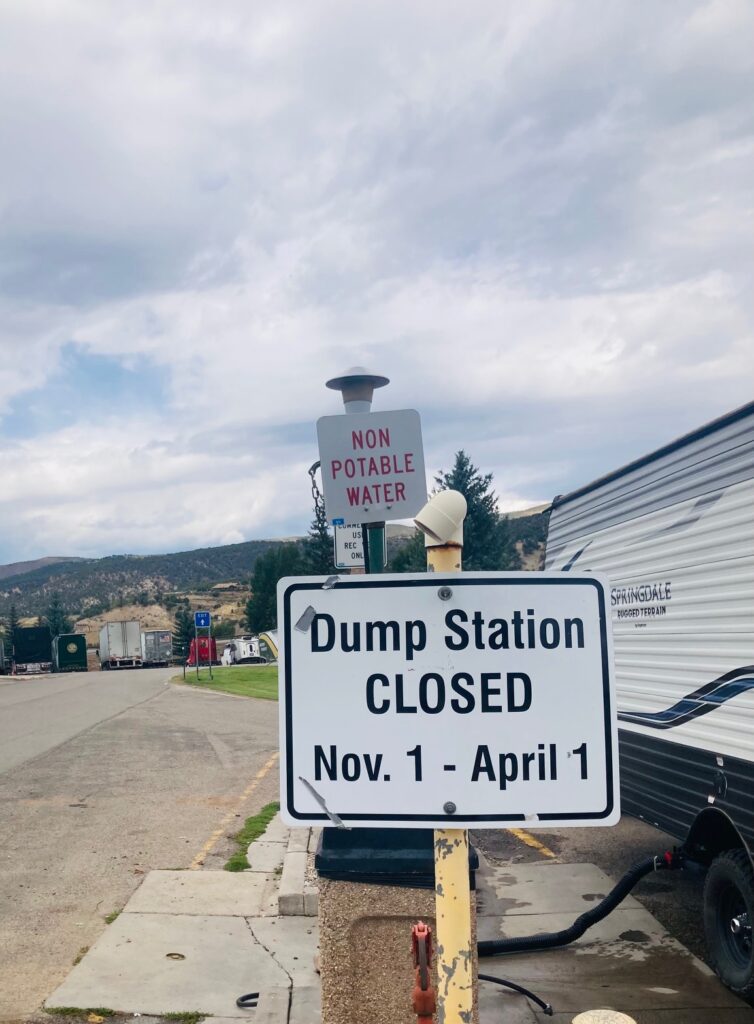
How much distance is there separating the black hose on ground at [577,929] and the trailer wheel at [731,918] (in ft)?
1.63

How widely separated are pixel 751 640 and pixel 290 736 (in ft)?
13.0

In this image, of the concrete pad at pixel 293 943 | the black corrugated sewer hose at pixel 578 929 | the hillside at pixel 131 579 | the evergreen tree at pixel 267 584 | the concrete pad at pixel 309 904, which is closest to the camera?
the concrete pad at pixel 293 943

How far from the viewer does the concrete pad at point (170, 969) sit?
5531 millimetres

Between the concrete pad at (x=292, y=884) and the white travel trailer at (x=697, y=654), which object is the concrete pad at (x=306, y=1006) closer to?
the concrete pad at (x=292, y=884)

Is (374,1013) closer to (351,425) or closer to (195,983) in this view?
(195,983)

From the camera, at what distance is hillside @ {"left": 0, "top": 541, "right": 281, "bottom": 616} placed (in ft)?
452

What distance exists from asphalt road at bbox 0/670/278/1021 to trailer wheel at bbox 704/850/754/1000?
3815mm

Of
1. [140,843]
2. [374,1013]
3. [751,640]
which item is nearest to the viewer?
[374,1013]

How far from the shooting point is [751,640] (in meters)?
5.52

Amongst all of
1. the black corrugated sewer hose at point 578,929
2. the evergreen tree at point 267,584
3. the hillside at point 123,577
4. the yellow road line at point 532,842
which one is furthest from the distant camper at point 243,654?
the hillside at point 123,577

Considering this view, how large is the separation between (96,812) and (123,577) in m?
141

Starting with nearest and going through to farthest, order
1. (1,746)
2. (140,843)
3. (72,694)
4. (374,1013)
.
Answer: (374,1013)
(140,843)
(1,746)
(72,694)

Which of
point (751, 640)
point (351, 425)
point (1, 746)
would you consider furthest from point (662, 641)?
point (1, 746)

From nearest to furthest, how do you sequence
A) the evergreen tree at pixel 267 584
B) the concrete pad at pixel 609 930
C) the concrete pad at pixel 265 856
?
the concrete pad at pixel 609 930, the concrete pad at pixel 265 856, the evergreen tree at pixel 267 584
